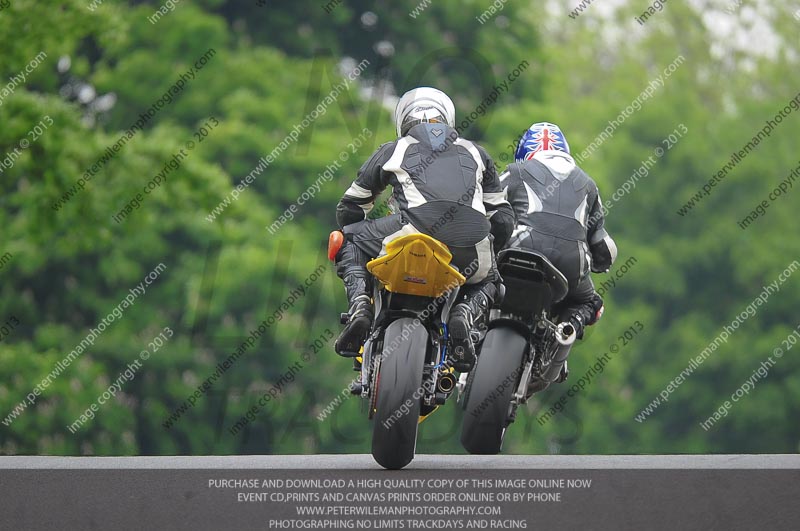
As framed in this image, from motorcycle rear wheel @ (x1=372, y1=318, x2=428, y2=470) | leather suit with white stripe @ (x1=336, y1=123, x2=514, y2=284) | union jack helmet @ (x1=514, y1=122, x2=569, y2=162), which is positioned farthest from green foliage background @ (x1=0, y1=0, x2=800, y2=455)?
motorcycle rear wheel @ (x1=372, y1=318, x2=428, y2=470)

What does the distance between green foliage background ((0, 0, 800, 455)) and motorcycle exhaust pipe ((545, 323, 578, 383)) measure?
9.70m

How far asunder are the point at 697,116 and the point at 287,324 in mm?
14900

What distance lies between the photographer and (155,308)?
2614 centimetres

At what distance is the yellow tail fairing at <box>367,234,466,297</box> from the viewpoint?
799cm

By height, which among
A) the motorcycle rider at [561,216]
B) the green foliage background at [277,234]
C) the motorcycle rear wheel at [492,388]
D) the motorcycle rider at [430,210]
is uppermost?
the motorcycle rider at [430,210]

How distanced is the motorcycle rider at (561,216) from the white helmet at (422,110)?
1.39m

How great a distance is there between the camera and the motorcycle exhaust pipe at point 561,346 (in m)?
10.2

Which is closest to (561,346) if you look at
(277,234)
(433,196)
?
(433,196)

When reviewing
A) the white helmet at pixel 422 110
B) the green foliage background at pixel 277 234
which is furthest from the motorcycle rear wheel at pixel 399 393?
the green foliage background at pixel 277 234

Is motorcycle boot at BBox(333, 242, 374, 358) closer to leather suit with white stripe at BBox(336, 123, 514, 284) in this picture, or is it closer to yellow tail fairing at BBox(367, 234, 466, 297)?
leather suit with white stripe at BBox(336, 123, 514, 284)

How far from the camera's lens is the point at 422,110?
8.92m

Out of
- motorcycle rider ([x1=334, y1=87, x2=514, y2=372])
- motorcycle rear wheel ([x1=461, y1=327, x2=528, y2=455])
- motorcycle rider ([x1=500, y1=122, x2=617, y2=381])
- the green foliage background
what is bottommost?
the green foliage background

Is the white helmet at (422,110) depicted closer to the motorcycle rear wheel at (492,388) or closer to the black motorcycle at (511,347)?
the black motorcycle at (511,347)
